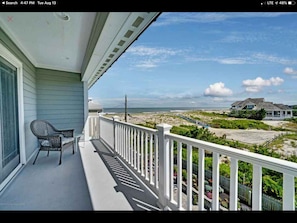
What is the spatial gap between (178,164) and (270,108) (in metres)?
0.97

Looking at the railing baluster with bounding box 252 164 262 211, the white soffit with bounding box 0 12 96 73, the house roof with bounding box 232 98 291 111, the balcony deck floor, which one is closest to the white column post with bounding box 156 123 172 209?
the balcony deck floor

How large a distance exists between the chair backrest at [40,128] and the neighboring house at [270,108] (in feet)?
12.9

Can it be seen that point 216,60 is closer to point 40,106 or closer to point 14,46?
point 14,46

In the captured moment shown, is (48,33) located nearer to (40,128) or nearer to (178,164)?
(40,128)

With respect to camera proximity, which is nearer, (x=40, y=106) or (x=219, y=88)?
(x=219, y=88)

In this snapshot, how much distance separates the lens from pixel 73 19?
2.50m

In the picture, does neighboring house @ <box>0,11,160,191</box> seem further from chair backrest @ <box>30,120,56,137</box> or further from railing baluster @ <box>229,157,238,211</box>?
railing baluster @ <box>229,157,238,211</box>

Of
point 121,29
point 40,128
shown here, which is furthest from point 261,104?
point 40,128

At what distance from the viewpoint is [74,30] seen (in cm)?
288

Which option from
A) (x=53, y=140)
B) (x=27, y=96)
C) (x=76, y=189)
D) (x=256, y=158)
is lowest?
(x=76, y=189)

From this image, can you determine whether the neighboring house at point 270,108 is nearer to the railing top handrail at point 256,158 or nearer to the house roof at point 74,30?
the railing top handrail at point 256,158

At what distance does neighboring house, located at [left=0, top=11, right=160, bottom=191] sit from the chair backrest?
14 cm
